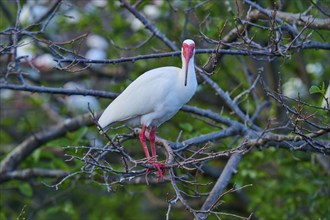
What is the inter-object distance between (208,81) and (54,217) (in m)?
7.14

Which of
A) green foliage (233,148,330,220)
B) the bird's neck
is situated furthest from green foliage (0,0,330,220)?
the bird's neck

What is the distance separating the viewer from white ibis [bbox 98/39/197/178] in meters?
4.82

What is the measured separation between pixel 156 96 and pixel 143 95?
0.39 feet

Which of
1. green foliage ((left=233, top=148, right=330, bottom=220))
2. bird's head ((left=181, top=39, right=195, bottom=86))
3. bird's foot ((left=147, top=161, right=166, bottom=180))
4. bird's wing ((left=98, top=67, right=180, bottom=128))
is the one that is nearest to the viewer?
bird's foot ((left=147, top=161, right=166, bottom=180))

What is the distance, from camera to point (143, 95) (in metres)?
5.03

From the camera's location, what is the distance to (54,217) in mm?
12039

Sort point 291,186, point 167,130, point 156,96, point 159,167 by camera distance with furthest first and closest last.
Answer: point 167,130, point 291,186, point 156,96, point 159,167

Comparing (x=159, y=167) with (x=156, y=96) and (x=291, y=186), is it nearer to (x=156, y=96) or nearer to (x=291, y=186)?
(x=156, y=96)

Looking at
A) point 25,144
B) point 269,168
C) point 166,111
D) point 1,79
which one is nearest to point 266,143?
point 166,111

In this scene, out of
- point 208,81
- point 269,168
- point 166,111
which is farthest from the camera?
point 269,168

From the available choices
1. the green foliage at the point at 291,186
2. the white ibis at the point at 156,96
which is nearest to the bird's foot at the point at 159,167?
the white ibis at the point at 156,96

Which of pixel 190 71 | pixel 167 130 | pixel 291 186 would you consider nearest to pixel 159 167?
pixel 190 71

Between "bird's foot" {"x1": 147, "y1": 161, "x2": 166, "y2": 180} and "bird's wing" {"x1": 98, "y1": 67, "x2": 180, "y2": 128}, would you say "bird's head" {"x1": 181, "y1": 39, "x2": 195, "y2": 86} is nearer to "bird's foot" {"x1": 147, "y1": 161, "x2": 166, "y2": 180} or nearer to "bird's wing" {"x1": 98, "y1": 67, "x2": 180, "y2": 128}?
A: "bird's wing" {"x1": 98, "y1": 67, "x2": 180, "y2": 128}

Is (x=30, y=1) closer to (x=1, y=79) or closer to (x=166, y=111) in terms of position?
(x=1, y=79)
